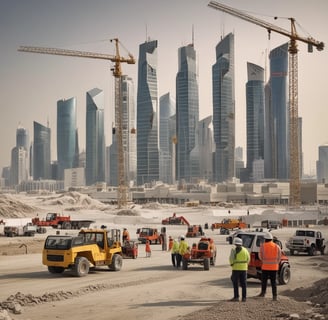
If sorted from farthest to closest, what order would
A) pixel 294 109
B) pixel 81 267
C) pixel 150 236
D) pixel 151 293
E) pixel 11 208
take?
pixel 294 109 → pixel 11 208 → pixel 150 236 → pixel 81 267 → pixel 151 293

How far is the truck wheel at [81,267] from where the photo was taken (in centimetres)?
2123

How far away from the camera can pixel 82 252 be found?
71.7 ft

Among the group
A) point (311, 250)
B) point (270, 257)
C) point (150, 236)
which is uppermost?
point (270, 257)

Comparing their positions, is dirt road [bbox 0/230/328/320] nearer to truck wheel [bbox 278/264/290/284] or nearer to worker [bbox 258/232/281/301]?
truck wheel [bbox 278/264/290/284]

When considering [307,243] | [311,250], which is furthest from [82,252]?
[311,250]

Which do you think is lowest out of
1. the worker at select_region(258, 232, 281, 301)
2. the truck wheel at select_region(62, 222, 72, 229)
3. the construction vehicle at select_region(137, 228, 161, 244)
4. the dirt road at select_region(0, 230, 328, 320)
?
the truck wheel at select_region(62, 222, 72, 229)

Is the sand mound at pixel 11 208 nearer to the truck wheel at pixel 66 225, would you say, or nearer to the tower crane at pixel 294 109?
the truck wheel at pixel 66 225

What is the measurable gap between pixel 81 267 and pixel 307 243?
1477 cm

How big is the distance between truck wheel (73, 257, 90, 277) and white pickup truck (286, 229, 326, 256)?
14.0 meters

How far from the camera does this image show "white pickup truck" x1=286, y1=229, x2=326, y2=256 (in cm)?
3098

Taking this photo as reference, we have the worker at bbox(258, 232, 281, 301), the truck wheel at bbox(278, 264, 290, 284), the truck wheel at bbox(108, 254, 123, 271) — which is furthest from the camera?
the truck wheel at bbox(108, 254, 123, 271)

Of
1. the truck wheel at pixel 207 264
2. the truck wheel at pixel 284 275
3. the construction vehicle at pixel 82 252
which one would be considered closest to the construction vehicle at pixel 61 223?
the construction vehicle at pixel 82 252

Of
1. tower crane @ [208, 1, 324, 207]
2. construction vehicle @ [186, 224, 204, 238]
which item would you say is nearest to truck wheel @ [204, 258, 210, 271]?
construction vehicle @ [186, 224, 204, 238]

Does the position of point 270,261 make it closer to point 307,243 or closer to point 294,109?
point 307,243
